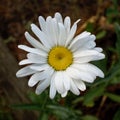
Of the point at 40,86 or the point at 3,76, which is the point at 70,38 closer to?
the point at 40,86

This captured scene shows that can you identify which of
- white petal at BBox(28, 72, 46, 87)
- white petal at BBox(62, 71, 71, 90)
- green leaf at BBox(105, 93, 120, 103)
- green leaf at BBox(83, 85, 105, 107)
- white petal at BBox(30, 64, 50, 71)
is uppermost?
white petal at BBox(30, 64, 50, 71)

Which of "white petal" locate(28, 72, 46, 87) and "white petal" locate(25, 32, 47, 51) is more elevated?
Answer: "white petal" locate(25, 32, 47, 51)

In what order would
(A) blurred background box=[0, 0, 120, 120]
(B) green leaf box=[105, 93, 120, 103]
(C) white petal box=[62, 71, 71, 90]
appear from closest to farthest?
(C) white petal box=[62, 71, 71, 90], (A) blurred background box=[0, 0, 120, 120], (B) green leaf box=[105, 93, 120, 103]

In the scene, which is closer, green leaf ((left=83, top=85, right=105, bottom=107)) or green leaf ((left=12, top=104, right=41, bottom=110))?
green leaf ((left=12, top=104, right=41, bottom=110))

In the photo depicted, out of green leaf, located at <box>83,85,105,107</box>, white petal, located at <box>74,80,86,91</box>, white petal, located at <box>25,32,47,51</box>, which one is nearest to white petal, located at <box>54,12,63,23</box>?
white petal, located at <box>25,32,47,51</box>

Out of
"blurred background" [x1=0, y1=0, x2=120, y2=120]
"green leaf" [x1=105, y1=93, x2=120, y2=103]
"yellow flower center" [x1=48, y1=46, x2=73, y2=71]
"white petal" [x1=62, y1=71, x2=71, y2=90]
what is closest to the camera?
"white petal" [x1=62, y1=71, x2=71, y2=90]

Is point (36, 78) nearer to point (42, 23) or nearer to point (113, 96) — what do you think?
point (42, 23)

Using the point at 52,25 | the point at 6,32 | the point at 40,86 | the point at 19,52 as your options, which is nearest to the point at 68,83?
the point at 40,86

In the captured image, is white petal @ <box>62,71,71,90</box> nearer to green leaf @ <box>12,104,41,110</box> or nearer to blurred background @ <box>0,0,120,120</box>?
blurred background @ <box>0,0,120,120</box>

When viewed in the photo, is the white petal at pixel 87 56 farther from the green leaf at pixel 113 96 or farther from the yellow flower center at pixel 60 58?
the green leaf at pixel 113 96
